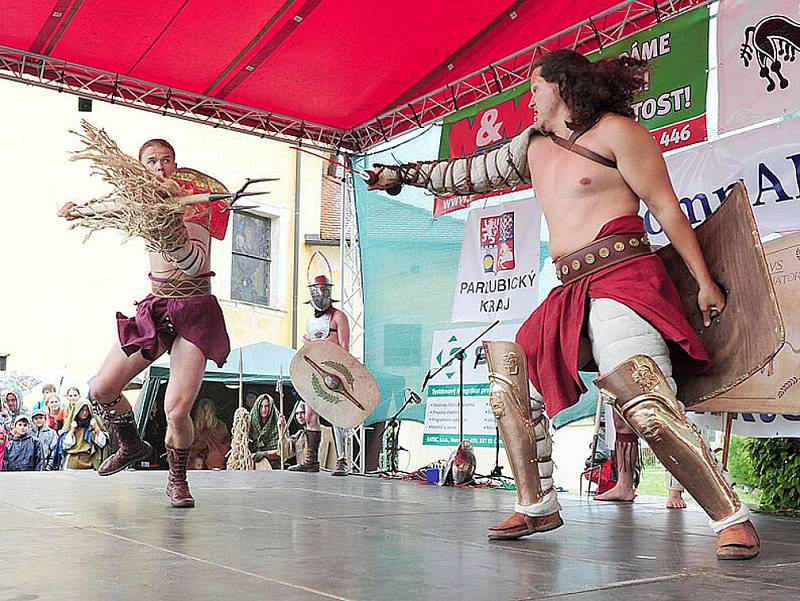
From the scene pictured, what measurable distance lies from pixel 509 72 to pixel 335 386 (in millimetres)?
2721

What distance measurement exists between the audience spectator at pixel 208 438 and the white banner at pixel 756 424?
7.69 metres

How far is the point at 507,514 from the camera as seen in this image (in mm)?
4000

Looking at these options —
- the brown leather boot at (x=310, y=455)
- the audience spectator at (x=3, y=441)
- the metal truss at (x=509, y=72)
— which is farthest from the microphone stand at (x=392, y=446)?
the audience spectator at (x=3, y=441)

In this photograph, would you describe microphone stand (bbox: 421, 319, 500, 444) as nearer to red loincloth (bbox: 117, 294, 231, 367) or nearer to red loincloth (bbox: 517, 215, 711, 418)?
red loincloth (bbox: 117, 294, 231, 367)

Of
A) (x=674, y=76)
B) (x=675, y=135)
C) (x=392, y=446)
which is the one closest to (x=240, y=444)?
(x=392, y=446)


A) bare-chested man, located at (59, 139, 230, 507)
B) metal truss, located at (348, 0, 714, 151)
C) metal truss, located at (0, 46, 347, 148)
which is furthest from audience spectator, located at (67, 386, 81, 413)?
bare-chested man, located at (59, 139, 230, 507)

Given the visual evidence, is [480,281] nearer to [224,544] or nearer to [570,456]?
[224,544]

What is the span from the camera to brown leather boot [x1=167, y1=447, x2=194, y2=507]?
404 cm

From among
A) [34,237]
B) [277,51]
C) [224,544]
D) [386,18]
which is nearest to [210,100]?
[277,51]

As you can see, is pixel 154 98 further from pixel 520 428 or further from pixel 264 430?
pixel 264 430

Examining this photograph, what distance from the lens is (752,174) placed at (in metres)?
4.59

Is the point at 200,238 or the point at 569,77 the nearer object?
the point at 569,77

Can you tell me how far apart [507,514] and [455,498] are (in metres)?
0.98

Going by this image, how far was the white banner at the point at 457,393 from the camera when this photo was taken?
20.7 ft
